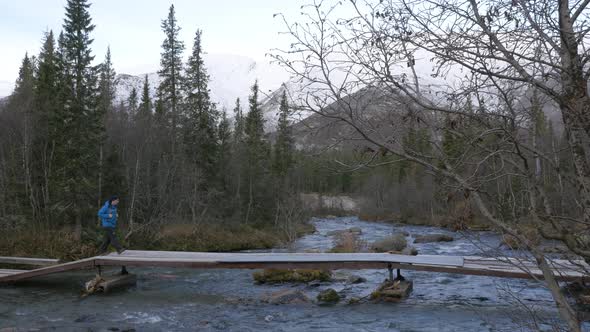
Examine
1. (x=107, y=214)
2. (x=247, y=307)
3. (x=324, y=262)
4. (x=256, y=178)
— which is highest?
(x=256, y=178)

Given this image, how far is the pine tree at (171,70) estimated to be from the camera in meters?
38.0

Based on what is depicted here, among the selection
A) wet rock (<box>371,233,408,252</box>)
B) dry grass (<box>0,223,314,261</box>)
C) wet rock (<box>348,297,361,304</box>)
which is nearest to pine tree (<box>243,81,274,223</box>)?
dry grass (<box>0,223,314,261</box>)

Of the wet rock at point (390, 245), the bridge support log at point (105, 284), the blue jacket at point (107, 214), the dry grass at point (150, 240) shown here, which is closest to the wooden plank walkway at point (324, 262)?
the bridge support log at point (105, 284)

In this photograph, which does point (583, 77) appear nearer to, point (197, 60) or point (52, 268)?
point (52, 268)

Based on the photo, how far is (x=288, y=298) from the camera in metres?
12.8

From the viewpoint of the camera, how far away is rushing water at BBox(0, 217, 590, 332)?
34.2 ft

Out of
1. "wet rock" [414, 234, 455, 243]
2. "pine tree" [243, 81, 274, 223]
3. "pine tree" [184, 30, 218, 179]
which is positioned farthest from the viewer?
"pine tree" [243, 81, 274, 223]

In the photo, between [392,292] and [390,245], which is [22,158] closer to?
[390,245]

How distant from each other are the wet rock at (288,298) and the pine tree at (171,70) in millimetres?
25776

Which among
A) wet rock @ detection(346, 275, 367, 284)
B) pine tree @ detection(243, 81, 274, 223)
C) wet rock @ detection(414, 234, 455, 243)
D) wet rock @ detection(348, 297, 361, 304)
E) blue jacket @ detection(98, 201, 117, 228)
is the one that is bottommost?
wet rock @ detection(348, 297, 361, 304)

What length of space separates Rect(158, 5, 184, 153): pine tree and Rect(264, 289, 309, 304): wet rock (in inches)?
1015

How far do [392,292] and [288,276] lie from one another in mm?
4369

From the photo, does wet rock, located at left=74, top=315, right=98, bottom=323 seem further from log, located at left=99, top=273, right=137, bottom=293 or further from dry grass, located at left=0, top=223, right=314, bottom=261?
dry grass, located at left=0, top=223, right=314, bottom=261

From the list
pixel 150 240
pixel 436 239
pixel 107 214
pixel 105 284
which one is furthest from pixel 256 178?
pixel 105 284
